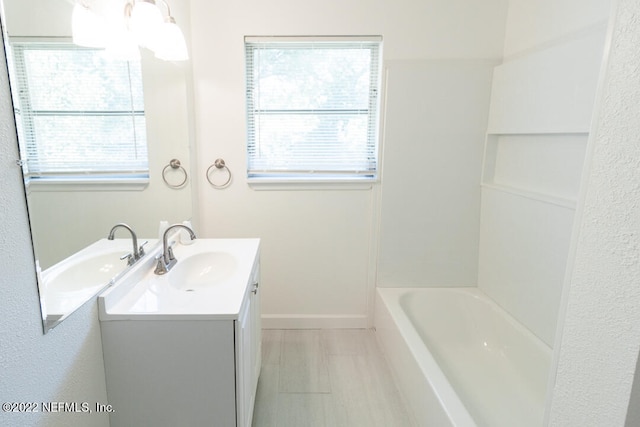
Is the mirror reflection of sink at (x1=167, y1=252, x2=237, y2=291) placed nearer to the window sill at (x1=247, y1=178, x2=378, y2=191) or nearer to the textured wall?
the window sill at (x1=247, y1=178, x2=378, y2=191)

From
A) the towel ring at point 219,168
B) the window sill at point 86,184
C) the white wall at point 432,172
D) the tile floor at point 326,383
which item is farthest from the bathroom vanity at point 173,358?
the white wall at point 432,172

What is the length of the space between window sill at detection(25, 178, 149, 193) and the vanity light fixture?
1.51 ft

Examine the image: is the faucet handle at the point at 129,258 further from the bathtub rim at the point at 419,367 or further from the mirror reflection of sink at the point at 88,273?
the bathtub rim at the point at 419,367

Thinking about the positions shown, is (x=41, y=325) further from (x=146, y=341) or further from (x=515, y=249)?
(x=515, y=249)

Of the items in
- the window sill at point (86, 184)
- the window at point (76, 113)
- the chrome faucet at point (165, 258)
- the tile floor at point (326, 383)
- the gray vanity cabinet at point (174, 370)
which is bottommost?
the tile floor at point (326, 383)

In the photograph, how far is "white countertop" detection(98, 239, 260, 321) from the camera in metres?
1.20

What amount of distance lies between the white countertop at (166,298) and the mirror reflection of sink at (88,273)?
48 mm

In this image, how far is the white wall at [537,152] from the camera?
5.41 ft

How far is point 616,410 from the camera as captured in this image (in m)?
0.69

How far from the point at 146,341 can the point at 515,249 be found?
6.74 feet

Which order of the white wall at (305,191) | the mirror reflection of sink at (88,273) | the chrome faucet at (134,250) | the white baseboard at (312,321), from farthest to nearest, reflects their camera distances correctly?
the white baseboard at (312,321), the white wall at (305,191), the chrome faucet at (134,250), the mirror reflection of sink at (88,273)

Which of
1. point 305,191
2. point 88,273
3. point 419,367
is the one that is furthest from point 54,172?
point 419,367

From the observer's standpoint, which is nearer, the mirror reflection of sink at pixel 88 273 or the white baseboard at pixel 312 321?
the mirror reflection of sink at pixel 88 273

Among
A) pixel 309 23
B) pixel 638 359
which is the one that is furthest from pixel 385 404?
pixel 309 23
